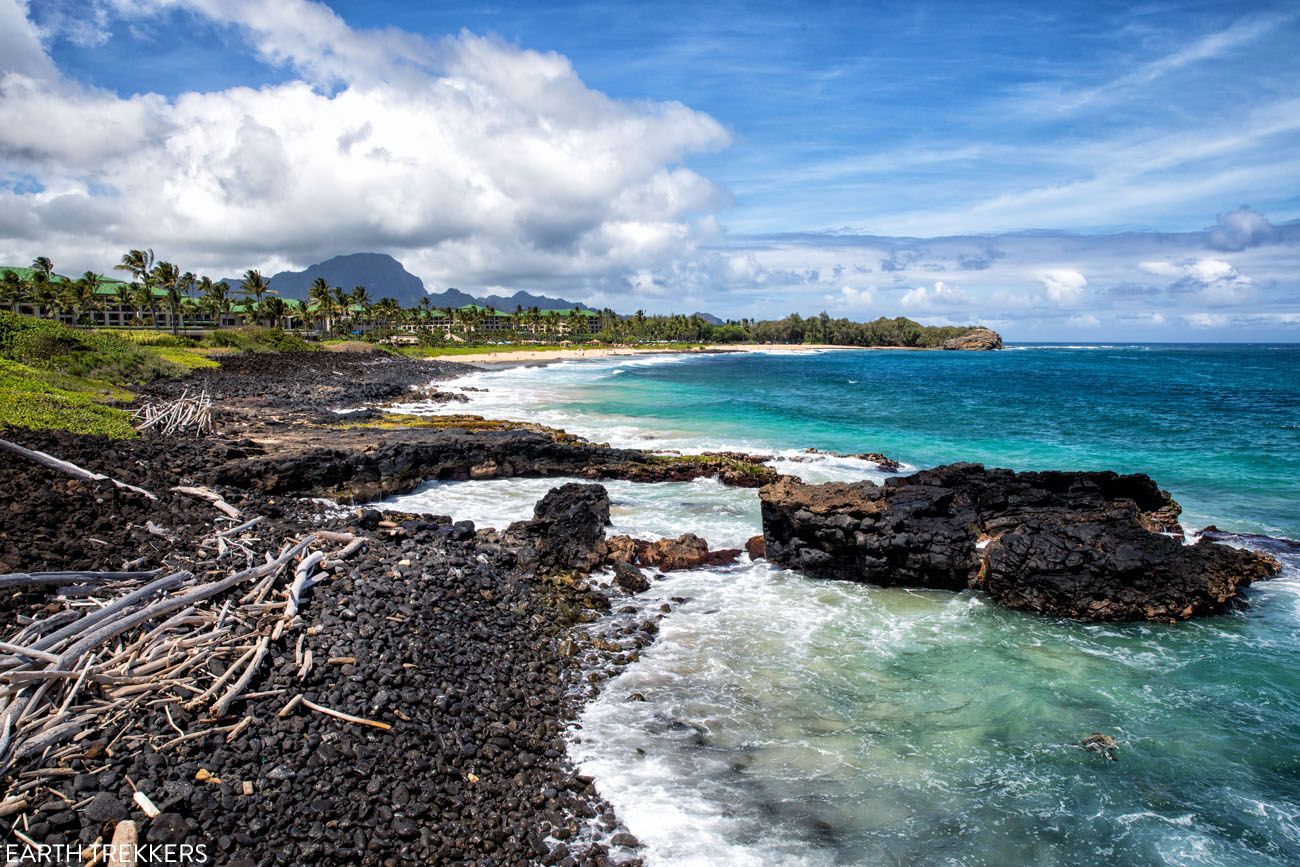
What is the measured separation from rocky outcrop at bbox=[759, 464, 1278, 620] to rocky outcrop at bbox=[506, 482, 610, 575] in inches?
172

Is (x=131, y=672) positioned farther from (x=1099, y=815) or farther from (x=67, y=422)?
(x=67, y=422)

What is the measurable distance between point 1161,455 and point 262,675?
128ft

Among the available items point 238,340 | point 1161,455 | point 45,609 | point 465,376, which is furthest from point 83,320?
point 1161,455

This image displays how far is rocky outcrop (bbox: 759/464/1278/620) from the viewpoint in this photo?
45.8ft

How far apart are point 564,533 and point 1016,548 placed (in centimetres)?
1022

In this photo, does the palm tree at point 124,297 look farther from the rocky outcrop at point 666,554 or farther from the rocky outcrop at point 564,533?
the rocky outcrop at point 666,554

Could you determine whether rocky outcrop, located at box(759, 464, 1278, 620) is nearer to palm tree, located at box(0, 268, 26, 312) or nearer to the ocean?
the ocean

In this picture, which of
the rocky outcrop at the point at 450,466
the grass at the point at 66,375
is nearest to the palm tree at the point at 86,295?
the grass at the point at 66,375

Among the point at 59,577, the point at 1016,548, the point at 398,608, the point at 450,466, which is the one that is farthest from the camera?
the point at 450,466

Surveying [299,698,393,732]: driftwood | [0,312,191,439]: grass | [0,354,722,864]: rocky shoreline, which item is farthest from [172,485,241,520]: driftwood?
[299,698,393,732]: driftwood

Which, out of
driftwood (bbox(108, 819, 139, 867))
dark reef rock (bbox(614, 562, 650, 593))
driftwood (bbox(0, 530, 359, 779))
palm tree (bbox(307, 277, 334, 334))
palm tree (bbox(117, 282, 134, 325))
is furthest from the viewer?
palm tree (bbox(307, 277, 334, 334))

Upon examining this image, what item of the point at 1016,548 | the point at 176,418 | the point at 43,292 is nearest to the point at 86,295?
the point at 43,292

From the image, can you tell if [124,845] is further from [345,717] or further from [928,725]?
[928,725]

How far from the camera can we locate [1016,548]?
1491cm
